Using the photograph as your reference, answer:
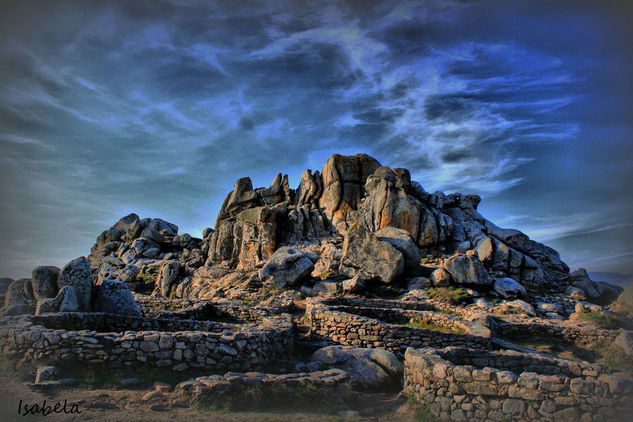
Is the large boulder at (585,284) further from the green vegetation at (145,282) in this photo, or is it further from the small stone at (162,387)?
the green vegetation at (145,282)

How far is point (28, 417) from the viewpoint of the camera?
667cm

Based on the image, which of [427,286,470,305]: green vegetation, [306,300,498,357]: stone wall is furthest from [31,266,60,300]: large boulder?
[427,286,470,305]: green vegetation

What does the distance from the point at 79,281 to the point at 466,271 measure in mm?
27288

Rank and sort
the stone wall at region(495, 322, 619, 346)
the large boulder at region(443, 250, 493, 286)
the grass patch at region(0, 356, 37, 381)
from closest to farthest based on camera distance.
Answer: the grass patch at region(0, 356, 37, 381) → the stone wall at region(495, 322, 619, 346) → the large boulder at region(443, 250, 493, 286)

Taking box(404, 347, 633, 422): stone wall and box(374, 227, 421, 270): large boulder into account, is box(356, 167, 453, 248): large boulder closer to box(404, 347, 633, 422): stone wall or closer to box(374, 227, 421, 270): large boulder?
box(374, 227, 421, 270): large boulder

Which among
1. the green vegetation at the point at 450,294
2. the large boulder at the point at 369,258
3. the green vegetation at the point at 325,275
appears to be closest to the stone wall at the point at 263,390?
the green vegetation at the point at 450,294

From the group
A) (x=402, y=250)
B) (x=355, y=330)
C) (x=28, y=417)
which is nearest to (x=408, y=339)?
(x=355, y=330)

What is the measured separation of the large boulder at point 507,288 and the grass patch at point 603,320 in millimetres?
10318

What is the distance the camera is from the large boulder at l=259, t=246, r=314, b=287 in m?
31.1

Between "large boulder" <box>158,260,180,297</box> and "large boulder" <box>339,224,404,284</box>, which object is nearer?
"large boulder" <box>339,224,404,284</box>

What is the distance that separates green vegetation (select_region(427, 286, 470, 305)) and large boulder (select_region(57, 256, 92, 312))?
894 inches

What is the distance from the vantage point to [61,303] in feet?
43.2

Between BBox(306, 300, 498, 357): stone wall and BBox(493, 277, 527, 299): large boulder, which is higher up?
BBox(493, 277, 527, 299): large boulder

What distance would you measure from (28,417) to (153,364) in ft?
9.46
